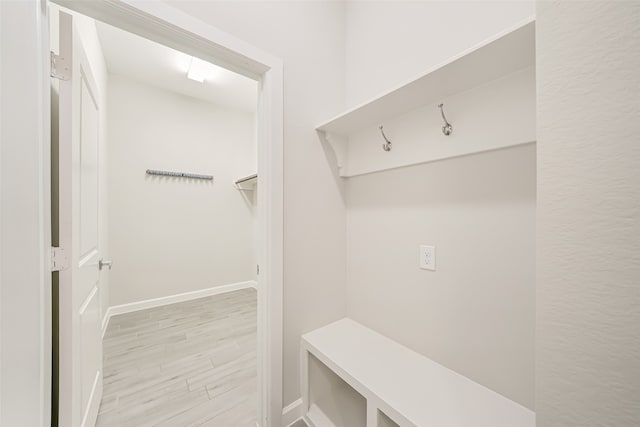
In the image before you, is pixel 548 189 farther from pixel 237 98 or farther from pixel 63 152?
pixel 237 98

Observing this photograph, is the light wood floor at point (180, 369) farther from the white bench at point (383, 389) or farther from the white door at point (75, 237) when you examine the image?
the white bench at point (383, 389)

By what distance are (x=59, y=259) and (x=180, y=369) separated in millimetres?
1398

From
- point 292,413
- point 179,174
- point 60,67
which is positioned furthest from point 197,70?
point 292,413

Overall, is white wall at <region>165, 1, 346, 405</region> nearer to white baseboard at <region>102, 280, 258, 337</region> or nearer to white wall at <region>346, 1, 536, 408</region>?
white wall at <region>346, 1, 536, 408</region>

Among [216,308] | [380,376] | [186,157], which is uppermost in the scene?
[186,157]

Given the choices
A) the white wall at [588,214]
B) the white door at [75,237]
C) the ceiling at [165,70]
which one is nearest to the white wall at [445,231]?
the white wall at [588,214]

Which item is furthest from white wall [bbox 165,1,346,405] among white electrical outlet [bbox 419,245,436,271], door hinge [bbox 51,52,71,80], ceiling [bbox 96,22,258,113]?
ceiling [bbox 96,22,258,113]

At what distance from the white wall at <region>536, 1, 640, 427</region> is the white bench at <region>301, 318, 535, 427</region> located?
20.1 inches

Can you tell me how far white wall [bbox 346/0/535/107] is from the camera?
973 mm

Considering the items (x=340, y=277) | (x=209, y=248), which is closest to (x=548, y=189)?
(x=340, y=277)

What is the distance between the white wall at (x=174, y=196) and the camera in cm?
278

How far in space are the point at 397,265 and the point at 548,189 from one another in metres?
0.92

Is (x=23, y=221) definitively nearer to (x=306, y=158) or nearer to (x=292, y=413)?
(x=306, y=158)

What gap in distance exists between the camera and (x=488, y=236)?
0.99 metres
